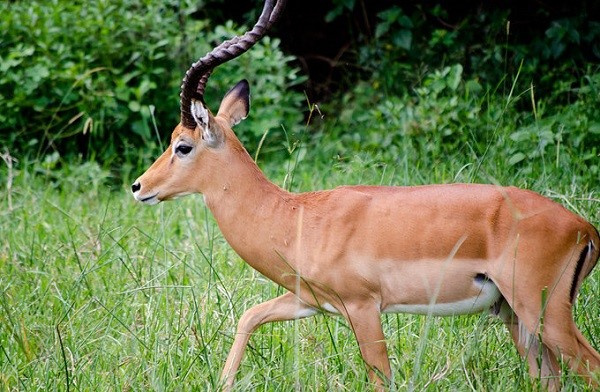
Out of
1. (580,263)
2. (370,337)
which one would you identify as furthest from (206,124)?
(580,263)

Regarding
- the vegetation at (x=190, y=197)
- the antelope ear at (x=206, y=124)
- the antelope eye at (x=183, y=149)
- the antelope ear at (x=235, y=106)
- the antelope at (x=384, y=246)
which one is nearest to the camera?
the antelope at (x=384, y=246)

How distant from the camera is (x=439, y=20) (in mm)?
8125

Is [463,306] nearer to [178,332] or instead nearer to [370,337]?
[370,337]

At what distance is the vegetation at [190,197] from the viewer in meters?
3.95

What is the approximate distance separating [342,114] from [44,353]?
4325 mm

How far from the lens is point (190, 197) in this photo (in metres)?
6.70

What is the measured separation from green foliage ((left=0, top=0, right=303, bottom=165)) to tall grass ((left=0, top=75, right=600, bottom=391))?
0.86 m

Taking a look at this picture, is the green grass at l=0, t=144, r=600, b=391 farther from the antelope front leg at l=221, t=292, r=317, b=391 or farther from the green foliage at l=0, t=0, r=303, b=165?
the green foliage at l=0, t=0, r=303, b=165

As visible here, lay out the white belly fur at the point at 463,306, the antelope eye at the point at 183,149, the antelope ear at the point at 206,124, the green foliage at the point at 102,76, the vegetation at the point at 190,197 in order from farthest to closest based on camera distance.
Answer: the green foliage at the point at 102,76, the antelope eye at the point at 183,149, the antelope ear at the point at 206,124, the vegetation at the point at 190,197, the white belly fur at the point at 463,306

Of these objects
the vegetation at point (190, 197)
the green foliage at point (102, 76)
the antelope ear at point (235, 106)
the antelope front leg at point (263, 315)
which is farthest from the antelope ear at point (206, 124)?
the green foliage at point (102, 76)

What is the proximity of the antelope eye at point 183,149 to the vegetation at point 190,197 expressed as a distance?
52 cm

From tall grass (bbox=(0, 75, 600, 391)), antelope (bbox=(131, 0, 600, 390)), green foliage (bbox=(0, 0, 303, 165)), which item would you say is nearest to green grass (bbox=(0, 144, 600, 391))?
tall grass (bbox=(0, 75, 600, 391))

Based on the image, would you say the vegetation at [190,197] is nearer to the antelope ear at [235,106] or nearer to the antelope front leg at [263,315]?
the antelope front leg at [263,315]

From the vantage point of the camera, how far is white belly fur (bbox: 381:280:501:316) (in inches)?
148
